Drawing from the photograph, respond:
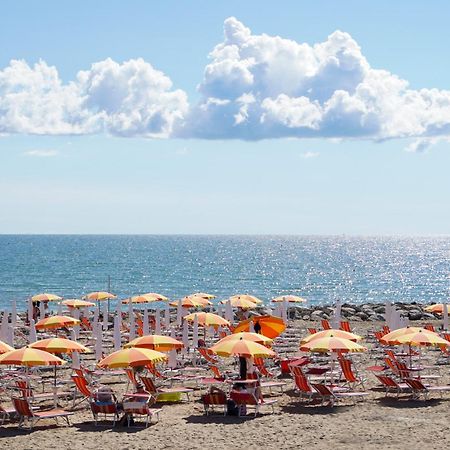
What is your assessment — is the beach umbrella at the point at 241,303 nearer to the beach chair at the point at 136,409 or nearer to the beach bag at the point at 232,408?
the beach bag at the point at 232,408

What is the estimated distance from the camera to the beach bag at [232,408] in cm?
1374

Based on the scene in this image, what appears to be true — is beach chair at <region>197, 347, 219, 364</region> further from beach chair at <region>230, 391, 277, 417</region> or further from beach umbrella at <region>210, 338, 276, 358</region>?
beach chair at <region>230, 391, 277, 417</region>

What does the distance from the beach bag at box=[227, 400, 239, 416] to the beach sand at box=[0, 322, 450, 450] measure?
19 centimetres

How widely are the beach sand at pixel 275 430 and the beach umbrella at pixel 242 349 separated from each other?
991mm

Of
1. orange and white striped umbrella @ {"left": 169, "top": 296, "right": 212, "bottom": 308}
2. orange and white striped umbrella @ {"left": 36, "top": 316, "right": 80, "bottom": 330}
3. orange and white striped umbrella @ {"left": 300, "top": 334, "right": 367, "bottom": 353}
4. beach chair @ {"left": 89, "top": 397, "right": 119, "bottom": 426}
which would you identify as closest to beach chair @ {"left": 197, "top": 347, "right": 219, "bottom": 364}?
orange and white striped umbrella @ {"left": 300, "top": 334, "right": 367, "bottom": 353}

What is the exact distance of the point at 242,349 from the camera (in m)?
14.1

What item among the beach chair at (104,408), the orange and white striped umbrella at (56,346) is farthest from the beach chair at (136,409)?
the orange and white striped umbrella at (56,346)

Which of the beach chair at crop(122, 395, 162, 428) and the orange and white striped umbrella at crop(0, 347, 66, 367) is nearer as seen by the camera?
the beach chair at crop(122, 395, 162, 428)

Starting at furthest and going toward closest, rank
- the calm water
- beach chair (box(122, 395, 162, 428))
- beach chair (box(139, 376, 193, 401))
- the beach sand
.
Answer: the calm water
beach chair (box(139, 376, 193, 401))
beach chair (box(122, 395, 162, 428))
the beach sand

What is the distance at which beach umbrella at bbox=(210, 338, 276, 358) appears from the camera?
14062mm

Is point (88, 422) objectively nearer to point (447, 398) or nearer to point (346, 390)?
point (346, 390)

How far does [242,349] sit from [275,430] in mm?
1908

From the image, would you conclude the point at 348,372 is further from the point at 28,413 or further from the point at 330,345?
the point at 28,413

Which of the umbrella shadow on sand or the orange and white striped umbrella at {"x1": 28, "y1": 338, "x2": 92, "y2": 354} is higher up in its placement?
the orange and white striped umbrella at {"x1": 28, "y1": 338, "x2": 92, "y2": 354}
